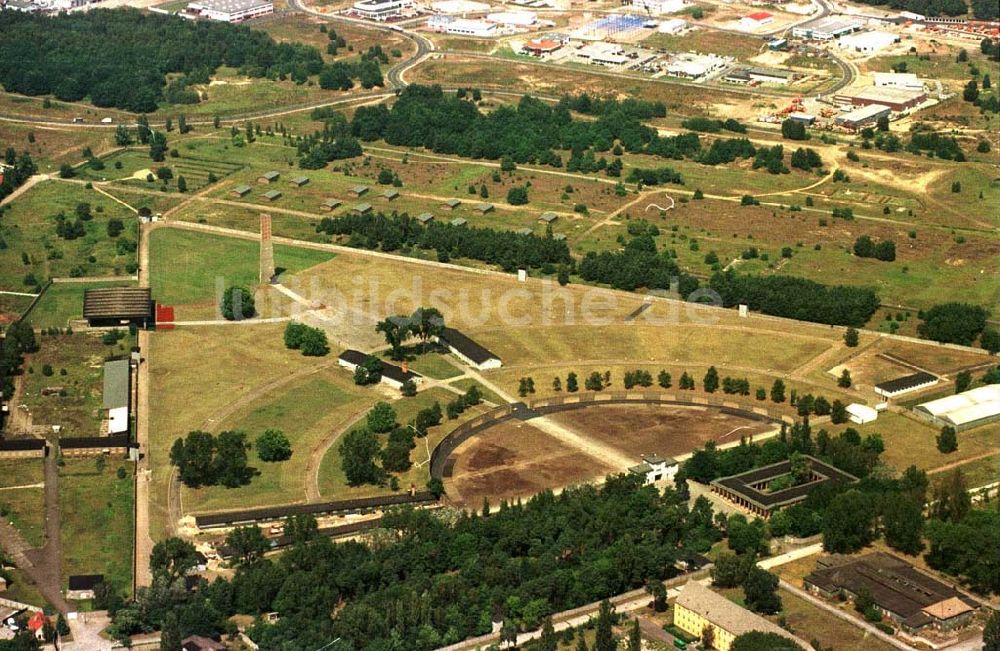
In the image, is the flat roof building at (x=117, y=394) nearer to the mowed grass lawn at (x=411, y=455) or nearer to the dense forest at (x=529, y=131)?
the mowed grass lawn at (x=411, y=455)

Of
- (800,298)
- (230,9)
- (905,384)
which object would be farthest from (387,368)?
(230,9)

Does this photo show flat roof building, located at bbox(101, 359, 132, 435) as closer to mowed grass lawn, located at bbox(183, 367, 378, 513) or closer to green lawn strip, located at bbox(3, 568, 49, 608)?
mowed grass lawn, located at bbox(183, 367, 378, 513)

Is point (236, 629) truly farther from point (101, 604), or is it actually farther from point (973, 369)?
point (973, 369)

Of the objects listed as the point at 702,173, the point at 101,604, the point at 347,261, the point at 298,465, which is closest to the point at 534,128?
the point at 702,173

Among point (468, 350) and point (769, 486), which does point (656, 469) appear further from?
point (468, 350)

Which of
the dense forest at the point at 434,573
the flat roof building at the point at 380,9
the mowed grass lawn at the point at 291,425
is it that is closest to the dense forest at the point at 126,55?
the flat roof building at the point at 380,9

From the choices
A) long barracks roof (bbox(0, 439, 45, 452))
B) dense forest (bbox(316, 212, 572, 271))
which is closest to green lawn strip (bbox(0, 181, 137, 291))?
dense forest (bbox(316, 212, 572, 271))
